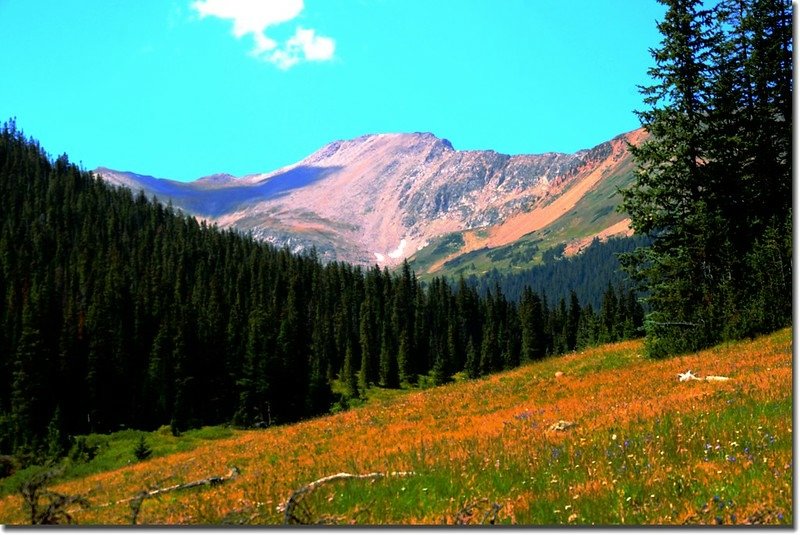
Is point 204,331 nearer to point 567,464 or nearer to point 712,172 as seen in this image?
point 712,172

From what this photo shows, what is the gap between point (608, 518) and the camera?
25.6 ft

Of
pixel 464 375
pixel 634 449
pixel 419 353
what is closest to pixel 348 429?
pixel 634 449

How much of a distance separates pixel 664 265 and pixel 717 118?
265 inches

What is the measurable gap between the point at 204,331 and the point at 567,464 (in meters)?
101

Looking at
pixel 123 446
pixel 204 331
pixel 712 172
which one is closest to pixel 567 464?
pixel 712 172

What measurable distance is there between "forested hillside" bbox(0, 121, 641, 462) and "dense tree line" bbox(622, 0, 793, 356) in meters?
52.5

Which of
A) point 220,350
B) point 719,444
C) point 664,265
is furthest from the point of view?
point 220,350

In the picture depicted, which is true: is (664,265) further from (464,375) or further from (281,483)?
(464,375)

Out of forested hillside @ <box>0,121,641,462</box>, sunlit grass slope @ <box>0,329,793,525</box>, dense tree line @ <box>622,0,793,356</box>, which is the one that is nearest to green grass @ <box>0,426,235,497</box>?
forested hillside @ <box>0,121,641,462</box>

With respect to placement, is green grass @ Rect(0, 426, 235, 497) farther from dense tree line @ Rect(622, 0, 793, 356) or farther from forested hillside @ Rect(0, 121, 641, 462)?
dense tree line @ Rect(622, 0, 793, 356)

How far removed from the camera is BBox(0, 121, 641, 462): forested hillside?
275 ft

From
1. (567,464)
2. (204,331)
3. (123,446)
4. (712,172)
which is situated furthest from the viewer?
(204,331)

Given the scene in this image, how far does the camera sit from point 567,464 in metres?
10.9

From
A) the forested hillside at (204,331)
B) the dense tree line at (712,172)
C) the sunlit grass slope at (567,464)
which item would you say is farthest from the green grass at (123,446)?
the dense tree line at (712,172)
